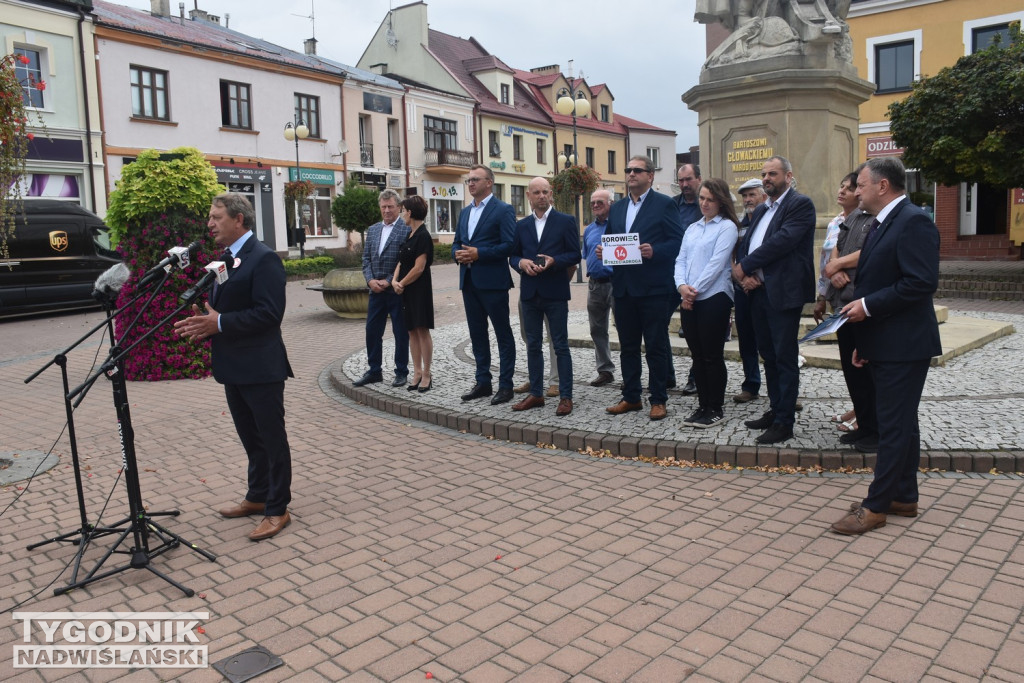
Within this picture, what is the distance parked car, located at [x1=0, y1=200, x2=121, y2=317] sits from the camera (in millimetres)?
16938

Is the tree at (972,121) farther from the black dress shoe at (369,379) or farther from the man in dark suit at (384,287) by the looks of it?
the black dress shoe at (369,379)

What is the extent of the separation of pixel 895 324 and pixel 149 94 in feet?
99.1

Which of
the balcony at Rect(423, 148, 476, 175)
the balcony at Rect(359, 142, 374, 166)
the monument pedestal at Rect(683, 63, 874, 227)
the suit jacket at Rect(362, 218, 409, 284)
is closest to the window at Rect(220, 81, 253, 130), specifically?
the balcony at Rect(359, 142, 374, 166)

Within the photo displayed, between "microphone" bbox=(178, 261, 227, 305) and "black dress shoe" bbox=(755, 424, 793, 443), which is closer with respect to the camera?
"microphone" bbox=(178, 261, 227, 305)

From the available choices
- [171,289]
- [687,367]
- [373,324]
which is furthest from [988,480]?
[171,289]

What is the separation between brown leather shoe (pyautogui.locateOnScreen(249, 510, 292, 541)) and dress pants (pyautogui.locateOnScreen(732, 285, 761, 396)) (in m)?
4.04

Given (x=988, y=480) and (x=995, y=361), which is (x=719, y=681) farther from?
(x=995, y=361)

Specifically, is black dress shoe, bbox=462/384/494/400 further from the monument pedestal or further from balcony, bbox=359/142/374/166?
balcony, bbox=359/142/374/166

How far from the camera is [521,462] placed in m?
6.10

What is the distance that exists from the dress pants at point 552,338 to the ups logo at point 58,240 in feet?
47.1

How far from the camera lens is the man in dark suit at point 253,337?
461 cm

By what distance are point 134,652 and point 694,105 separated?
Result: 909cm

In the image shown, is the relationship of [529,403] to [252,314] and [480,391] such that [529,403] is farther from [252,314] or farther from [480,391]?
[252,314]

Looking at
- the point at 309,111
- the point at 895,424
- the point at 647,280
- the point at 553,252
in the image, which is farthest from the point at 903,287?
the point at 309,111
